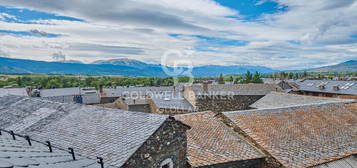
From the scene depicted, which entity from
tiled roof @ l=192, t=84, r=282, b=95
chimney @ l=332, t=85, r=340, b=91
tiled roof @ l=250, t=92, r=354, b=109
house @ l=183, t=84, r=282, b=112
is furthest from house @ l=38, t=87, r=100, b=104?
chimney @ l=332, t=85, r=340, b=91

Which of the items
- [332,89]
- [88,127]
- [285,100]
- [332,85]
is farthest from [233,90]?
[332,85]

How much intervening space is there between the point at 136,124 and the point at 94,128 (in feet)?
4.78

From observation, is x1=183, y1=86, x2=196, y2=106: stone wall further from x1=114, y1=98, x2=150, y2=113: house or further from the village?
the village

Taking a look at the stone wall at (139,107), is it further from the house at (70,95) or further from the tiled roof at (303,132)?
the tiled roof at (303,132)

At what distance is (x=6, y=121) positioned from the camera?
9.76 meters

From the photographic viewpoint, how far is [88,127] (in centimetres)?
786

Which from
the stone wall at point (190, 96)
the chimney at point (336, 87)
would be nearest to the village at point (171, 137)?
the stone wall at point (190, 96)

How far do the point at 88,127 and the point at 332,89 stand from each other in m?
43.2

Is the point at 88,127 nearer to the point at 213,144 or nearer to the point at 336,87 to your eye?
the point at 213,144

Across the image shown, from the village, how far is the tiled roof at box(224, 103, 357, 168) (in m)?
0.05

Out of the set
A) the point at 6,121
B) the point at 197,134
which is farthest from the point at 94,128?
A: the point at 197,134

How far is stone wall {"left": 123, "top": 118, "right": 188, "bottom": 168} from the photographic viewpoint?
652 cm

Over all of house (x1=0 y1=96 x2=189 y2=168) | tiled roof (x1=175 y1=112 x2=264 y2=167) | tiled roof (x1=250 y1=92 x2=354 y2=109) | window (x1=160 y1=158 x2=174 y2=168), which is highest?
house (x1=0 y1=96 x2=189 y2=168)

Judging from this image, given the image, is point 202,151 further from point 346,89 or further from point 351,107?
point 346,89
